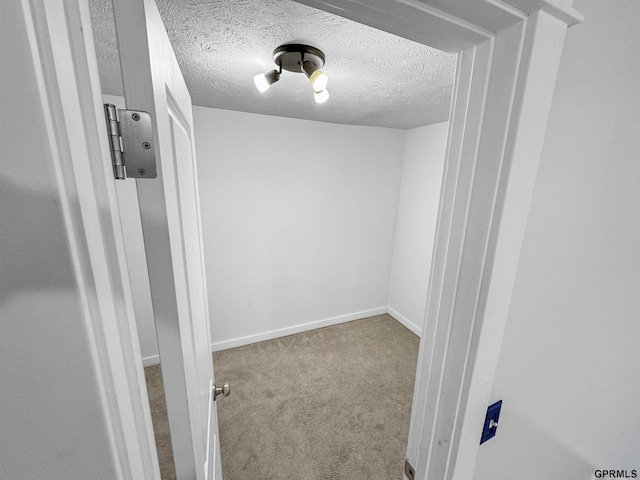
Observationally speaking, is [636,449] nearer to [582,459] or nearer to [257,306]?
[582,459]

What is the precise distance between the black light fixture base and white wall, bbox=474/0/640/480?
2.89 ft

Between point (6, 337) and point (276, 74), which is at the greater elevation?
point (276, 74)

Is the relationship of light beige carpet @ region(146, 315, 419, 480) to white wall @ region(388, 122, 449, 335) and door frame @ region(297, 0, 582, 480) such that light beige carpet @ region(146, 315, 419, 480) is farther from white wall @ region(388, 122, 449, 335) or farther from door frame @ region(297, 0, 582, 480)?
door frame @ region(297, 0, 582, 480)

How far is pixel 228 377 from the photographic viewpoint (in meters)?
2.29

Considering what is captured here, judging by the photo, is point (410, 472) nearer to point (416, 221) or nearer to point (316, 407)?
point (316, 407)

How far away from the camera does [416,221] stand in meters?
2.91

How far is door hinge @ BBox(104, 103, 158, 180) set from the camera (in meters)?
0.34

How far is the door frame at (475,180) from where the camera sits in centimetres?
46

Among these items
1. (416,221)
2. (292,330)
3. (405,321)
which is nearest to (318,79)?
(416,221)

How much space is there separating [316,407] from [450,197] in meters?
2.01

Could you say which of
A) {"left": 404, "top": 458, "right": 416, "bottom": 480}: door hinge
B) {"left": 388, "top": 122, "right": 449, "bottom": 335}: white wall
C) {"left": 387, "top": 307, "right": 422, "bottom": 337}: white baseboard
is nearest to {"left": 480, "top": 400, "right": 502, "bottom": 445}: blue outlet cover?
{"left": 404, "top": 458, "right": 416, "bottom": 480}: door hinge

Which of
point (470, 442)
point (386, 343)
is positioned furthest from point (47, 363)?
point (386, 343)

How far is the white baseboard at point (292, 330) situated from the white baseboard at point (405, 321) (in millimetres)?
108

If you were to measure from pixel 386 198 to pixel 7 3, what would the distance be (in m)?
3.02
